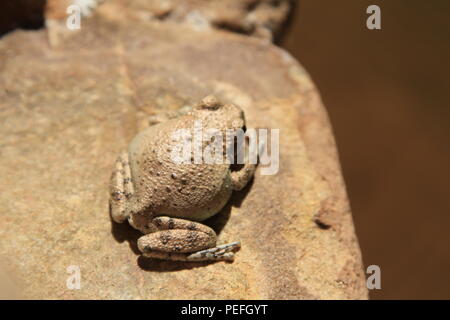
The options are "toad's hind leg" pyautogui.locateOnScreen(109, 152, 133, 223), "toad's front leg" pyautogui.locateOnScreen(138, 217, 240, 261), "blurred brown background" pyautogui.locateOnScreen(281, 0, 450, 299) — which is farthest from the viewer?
"blurred brown background" pyautogui.locateOnScreen(281, 0, 450, 299)

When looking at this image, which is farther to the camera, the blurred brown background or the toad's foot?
the blurred brown background

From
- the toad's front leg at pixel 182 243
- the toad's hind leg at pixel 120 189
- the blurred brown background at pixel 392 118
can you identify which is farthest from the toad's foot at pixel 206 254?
the blurred brown background at pixel 392 118

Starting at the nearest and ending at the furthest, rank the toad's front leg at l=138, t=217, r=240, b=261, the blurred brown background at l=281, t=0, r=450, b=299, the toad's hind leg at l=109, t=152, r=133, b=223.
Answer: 1. the toad's front leg at l=138, t=217, r=240, b=261
2. the toad's hind leg at l=109, t=152, r=133, b=223
3. the blurred brown background at l=281, t=0, r=450, b=299

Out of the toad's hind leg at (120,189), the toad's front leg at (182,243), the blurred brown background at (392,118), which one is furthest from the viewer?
the blurred brown background at (392,118)

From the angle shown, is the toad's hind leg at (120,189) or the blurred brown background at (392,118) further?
the blurred brown background at (392,118)

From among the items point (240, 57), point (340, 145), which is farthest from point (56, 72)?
point (340, 145)

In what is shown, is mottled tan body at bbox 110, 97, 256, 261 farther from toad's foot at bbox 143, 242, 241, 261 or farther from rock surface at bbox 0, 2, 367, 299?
rock surface at bbox 0, 2, 367, 299

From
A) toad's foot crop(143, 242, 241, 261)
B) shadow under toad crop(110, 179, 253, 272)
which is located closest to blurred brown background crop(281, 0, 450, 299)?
shadow under toad crop(110, 179, 253, 272)

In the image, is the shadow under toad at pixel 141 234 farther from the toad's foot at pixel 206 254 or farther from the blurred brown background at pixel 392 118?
the blurred brown background at pixel 392 118
